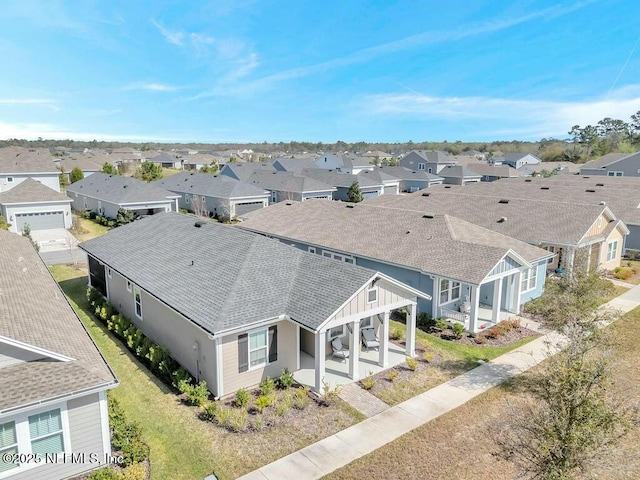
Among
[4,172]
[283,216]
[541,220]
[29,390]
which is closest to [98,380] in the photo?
[29,390]

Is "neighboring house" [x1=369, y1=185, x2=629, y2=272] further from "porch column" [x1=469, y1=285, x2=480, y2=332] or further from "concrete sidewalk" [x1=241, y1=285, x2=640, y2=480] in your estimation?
"concrete sidewalk" [x1=241, y1=285, x2=640, y2=480]

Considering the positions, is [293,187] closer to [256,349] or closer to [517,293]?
[517,293]

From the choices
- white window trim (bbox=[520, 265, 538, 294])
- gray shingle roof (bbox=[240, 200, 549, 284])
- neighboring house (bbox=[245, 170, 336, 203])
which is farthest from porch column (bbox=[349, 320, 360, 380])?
neighboring house (bbox=[245, 170, 336, 203])

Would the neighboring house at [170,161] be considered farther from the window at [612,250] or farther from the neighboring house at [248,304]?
the window at [612,250]

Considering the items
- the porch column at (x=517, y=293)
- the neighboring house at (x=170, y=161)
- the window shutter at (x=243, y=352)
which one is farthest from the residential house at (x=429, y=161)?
the window shutter at (x=243, y=352)

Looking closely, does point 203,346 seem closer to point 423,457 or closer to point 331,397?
point 331,397

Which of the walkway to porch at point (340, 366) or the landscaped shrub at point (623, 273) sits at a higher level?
the landscaped shrub at point (623, 273)
